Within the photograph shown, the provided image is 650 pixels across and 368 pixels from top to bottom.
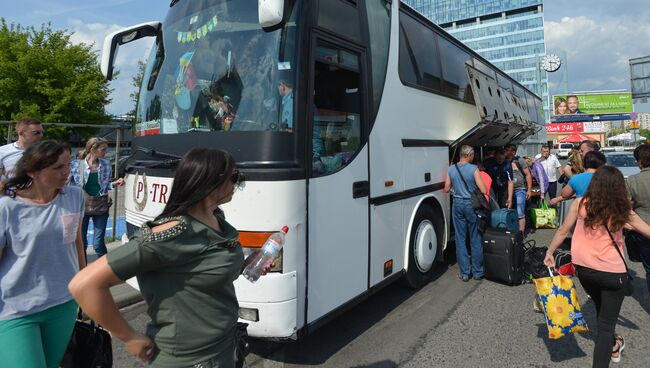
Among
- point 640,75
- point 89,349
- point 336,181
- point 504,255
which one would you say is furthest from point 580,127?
point 89,349

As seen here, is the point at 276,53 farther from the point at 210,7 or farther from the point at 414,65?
the point at 414,65

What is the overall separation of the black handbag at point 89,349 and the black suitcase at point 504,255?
4.56 meters

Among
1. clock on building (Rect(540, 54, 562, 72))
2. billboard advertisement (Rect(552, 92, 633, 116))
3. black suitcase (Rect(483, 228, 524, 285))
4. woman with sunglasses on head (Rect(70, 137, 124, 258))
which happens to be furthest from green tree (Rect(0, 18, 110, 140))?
billboard advertisement (Rect(552, 92, 633, 116))

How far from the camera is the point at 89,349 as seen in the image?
95.5 inches

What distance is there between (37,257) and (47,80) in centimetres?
2758

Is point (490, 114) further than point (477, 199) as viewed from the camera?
Yes

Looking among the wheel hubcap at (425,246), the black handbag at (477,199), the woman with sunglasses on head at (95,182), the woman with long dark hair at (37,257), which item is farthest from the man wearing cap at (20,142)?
the black handbag at (477,199)

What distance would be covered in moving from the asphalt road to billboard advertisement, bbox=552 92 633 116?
215ft

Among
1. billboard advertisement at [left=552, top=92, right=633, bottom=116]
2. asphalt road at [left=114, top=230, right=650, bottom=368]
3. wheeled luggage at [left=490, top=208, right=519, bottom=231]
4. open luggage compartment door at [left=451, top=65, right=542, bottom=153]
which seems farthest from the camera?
billboard advertisement at [left=552, top=92, right=633, bottom=116]

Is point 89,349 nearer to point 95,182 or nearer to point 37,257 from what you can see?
point 37,257

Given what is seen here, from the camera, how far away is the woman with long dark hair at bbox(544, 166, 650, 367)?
3.14 metres

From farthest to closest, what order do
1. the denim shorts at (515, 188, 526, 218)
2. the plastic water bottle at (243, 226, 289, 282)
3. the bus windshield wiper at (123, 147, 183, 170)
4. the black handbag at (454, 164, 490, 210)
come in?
1. the denim shorts at (515, 188, 526, 218)
2. the black handbag at (454, 164, 490, 210)
3. the bus windshield wiper at (123, 147, 183, 170)
4. the plastic water bottle at (243, 226, 289, 282)

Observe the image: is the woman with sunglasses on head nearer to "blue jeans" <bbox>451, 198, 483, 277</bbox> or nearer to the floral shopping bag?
"blue jeans" <bbox>451, 198, 483, 277</bbox>

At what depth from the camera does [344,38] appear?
372 centimetres
